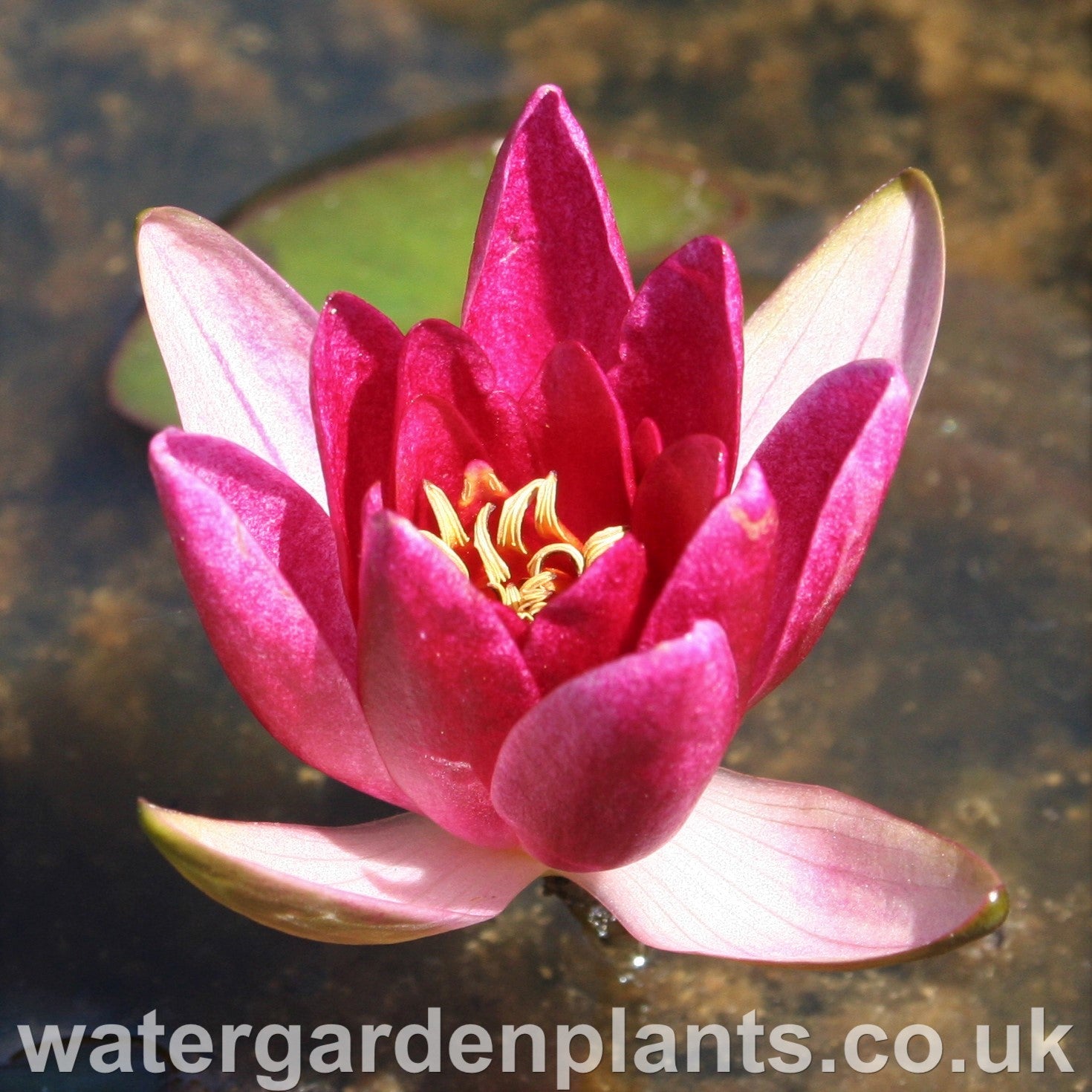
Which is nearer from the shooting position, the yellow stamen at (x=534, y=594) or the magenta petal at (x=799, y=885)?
the magenta petal at (x=799, y=885)

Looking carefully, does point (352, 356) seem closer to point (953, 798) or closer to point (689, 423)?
point (689, 423)

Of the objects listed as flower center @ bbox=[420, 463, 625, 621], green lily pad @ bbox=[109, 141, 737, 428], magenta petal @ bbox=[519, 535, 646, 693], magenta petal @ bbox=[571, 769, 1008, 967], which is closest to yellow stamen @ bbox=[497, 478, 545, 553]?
flower center @ bbox=[420, 463, 625, 621]

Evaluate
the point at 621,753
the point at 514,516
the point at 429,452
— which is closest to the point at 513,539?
the point at 514,516

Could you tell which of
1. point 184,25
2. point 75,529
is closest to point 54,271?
point 75,529

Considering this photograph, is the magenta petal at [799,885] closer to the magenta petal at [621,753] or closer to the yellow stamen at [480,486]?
the magenta petal at [621,753]

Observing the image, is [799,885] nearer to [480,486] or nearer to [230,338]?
[480,486]

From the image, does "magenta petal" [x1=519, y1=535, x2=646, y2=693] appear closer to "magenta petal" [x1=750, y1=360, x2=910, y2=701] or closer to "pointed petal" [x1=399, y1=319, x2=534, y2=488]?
"magenta petal" [x1=750, y1=360, x2=910, y2=701]

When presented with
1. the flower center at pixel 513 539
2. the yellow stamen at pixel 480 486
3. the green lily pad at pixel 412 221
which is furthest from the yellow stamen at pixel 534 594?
the green lily pad at pixel 412 221
